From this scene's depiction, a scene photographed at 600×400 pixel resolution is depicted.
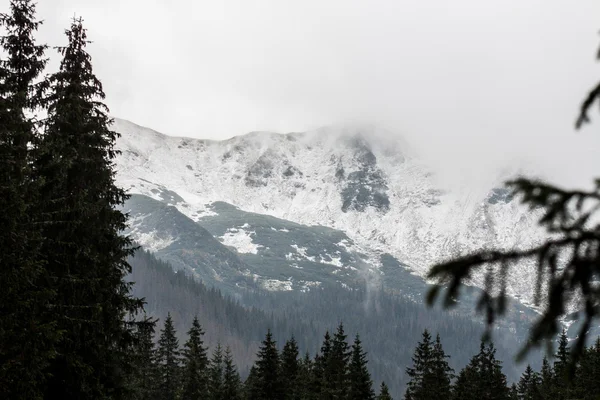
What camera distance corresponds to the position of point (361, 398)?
46062mm

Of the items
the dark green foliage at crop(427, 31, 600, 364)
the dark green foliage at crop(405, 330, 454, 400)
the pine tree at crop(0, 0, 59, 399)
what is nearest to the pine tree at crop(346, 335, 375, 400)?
the dark green foliage at crop(405, 330, 454, 400)

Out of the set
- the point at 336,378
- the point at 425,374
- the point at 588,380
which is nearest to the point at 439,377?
the point at 425,374

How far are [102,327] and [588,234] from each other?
1989cm

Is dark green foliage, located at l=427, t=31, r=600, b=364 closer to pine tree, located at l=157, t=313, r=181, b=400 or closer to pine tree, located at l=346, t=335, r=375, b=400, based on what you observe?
pine tree, located at l=346, t=335, r=375, b=400

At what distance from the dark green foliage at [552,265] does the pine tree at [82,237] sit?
58.2 feet

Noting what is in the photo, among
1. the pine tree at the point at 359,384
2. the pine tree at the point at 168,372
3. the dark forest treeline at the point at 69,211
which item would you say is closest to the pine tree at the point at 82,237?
→ the dark forest treeline at the point at 69,211

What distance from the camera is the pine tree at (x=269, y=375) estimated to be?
160ft

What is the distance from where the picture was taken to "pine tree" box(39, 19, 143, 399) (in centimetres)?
2128

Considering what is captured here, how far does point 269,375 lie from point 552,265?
4659cm

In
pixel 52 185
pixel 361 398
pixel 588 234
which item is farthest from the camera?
pixel 361 398

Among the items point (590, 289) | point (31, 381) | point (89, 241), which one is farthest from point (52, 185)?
point (590, 289)

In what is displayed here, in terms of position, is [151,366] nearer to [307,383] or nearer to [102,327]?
[307,383]

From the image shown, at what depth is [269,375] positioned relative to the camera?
161ft

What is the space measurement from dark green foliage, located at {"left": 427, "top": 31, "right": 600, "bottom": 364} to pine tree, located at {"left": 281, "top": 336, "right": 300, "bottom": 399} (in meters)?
46.5
